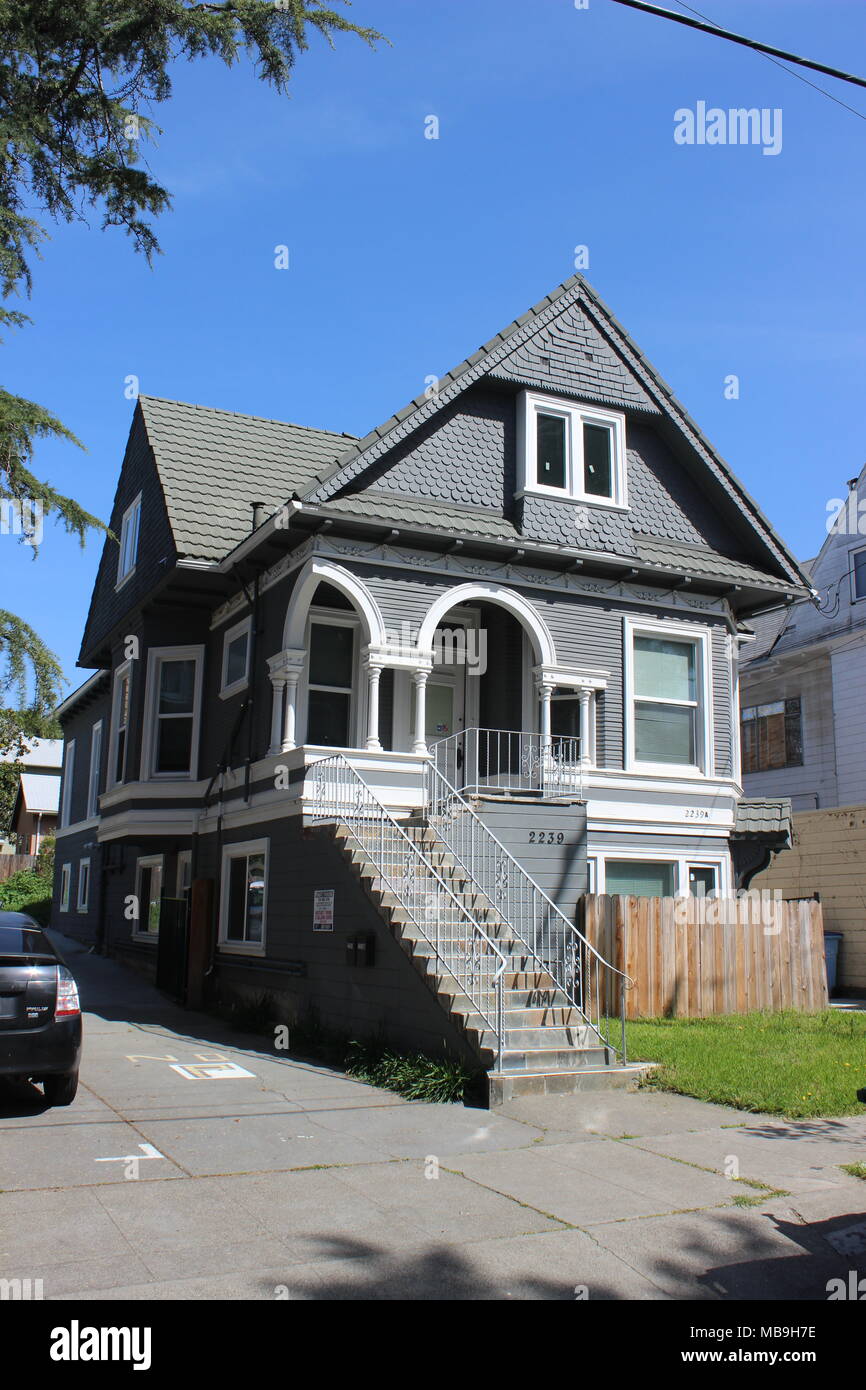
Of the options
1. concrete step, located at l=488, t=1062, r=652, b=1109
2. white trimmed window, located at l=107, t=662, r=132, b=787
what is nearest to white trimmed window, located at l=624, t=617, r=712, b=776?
concrete step, located at l=488, t=1062, r=652, b=1109

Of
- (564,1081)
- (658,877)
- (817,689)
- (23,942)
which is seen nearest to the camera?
(23,942)

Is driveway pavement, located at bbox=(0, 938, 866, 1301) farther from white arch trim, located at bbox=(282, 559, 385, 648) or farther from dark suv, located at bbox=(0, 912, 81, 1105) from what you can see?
white arch trim, located at bbox=(282, 559, 385, 648)

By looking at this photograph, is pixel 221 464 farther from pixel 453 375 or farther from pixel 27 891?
pixel 27 891

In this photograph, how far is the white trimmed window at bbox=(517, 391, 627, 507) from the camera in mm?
16094

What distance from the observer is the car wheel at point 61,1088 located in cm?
899

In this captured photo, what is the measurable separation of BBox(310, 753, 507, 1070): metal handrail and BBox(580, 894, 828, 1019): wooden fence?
103 inches

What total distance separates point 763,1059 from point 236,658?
383 inches

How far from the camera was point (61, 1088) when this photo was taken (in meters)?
9.09

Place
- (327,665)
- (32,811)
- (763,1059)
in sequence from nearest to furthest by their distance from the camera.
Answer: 1. (763,1059)
2. (327,665)
3. (32,811)

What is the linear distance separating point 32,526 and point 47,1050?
14.9 feet

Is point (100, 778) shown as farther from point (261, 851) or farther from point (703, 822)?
point (703, 822)

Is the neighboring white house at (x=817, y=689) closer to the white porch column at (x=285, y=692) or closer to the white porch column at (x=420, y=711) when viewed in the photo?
the white porch column at (x=420, y=711)

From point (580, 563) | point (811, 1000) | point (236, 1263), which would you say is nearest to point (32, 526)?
point (236, 1263)

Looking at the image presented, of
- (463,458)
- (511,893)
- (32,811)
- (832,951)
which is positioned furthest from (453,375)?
(32,811)
